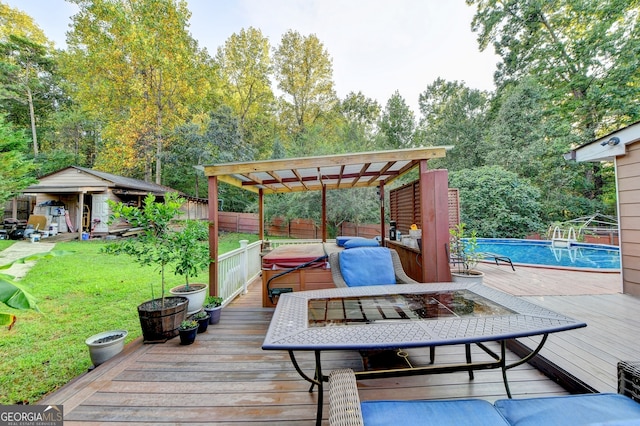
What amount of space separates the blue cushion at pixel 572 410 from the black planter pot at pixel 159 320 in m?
3.19

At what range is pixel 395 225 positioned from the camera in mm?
6168

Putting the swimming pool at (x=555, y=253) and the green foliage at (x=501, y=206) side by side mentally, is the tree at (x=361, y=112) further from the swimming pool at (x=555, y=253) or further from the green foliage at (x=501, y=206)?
the swimming pool at (x=555, y=253)

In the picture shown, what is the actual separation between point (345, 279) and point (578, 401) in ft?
6.71

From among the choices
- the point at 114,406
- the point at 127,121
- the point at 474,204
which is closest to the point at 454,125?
the point at 474,204

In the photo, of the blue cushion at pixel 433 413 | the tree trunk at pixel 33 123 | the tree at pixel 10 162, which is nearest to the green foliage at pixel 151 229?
the blue cushion at pixel 433 413

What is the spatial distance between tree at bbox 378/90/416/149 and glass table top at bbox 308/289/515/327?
1468 cm

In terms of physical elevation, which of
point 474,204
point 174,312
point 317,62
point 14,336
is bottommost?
point 14,336

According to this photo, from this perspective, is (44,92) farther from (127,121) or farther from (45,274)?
(45,274)

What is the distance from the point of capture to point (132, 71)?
1544 cm

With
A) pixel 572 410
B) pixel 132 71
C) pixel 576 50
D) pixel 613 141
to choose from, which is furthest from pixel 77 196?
pixel 576 50

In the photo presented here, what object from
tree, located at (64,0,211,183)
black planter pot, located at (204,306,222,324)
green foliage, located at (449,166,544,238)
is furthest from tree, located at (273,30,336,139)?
black planter pot, located at (204,306,222,324)

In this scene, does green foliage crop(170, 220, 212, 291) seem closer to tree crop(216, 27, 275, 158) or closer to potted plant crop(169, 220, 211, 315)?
potted plant crop(169, 220, 211, 315)
